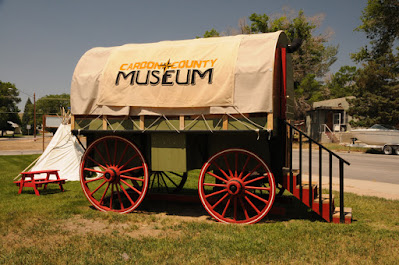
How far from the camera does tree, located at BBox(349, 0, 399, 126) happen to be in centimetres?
2905

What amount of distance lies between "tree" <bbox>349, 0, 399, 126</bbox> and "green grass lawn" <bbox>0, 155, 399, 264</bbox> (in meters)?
24.0

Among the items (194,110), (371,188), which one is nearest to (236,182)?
(194,110)

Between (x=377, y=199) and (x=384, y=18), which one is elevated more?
(x=384, y=18)

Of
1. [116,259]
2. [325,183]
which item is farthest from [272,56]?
[325,183]

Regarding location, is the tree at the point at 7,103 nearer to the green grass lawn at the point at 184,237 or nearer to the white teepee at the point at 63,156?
the white teepee at the point at 63,156

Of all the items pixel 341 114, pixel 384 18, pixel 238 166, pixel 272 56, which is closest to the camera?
pixel 272 56

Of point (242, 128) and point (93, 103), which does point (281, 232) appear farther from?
point (93, 103)

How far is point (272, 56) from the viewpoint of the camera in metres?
6.41

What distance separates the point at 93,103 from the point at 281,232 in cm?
455

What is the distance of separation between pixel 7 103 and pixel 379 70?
265ft

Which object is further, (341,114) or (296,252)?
(341,114)

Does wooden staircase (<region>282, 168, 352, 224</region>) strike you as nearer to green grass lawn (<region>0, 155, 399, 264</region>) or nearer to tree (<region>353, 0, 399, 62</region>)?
green grass lawn (<region>0, 155, 399, 264</region>)

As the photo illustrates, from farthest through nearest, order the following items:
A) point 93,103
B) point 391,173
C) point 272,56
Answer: point 391,173 → point 93,103 → point 272,56

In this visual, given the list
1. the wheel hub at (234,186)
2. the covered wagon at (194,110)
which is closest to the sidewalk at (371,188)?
the covered wagon at (194,110)
